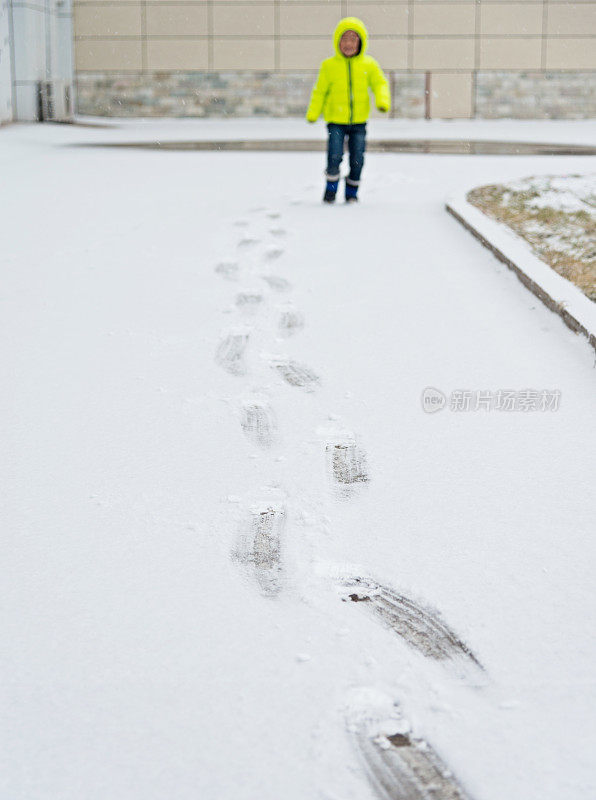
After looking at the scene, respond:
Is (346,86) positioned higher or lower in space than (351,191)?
higher

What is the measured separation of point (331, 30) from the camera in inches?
714

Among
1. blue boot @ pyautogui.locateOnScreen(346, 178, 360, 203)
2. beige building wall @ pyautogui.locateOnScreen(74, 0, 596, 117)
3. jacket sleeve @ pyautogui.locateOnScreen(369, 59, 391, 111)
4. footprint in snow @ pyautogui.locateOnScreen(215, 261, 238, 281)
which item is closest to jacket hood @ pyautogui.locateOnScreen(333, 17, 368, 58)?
jacket sleeve @ pyautogui.locateOnScreen(369, 59, 391, 111)

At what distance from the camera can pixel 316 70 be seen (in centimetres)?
1839

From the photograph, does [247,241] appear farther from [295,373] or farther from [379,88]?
[295,373]

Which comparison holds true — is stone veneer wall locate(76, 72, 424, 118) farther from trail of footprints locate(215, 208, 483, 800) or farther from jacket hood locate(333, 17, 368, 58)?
trail of footprints locate(215, 208, 483, 800)

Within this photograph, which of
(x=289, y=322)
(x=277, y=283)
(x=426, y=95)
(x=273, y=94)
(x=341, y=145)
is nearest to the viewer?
(x=289, y=322)

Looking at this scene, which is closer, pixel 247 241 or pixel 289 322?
pixel 289 322

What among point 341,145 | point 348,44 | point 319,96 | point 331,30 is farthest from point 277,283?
point 331,30

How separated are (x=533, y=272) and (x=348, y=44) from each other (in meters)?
3.80

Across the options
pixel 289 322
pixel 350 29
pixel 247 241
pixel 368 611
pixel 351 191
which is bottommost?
pixel 368 611

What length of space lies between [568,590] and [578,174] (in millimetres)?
7694

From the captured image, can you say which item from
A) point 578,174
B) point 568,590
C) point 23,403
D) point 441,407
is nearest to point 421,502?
point 568,590

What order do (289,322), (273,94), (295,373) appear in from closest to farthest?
(295,373), (289,322), (273,94)

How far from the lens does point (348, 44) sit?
27.2 ft
